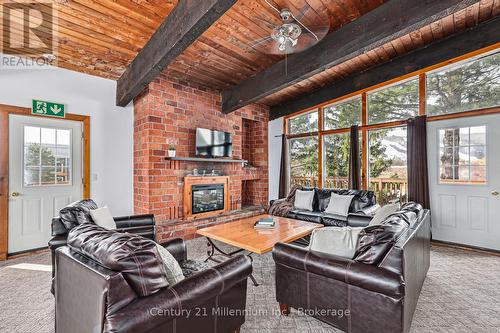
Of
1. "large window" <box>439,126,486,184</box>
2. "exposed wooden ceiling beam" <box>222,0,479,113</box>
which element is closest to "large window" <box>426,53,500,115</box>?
"large window" <box>439,126,486,184</box>

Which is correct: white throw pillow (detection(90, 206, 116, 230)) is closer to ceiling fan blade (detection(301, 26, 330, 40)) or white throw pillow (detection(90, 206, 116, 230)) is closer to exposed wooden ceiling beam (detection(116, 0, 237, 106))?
exposed wooden ceiling beam (detection(116, 0, 237, 106))

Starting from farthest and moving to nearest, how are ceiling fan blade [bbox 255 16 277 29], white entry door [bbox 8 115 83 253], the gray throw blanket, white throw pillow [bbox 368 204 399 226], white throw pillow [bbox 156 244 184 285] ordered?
the gray throw blanket
white entry door [bbox 8 115 83 253]
ceiling fan blade [bbox 255 16 277 29]
white throw pillow [bbox 368 204 399 226]
white throw pillow [bbox 156 244 184 285]

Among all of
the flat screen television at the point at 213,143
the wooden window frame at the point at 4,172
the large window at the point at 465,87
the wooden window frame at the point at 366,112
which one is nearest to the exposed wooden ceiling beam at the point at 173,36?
the flat screen television at the point at 213,143

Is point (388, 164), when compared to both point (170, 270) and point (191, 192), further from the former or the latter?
point (170, 270)

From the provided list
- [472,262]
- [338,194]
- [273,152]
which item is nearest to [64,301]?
[338,194]

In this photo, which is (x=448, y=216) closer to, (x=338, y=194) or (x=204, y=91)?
(x=338, y=194)

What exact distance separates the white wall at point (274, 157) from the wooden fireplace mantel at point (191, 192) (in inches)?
63.4

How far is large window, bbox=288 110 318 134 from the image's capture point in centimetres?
564

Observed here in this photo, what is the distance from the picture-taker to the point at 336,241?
179cm

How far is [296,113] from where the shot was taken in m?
5.86

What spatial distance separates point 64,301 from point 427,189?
4.66m

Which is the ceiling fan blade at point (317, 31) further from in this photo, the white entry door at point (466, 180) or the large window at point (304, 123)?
the large window at point (304, 123)

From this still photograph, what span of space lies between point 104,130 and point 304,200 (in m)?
3.66

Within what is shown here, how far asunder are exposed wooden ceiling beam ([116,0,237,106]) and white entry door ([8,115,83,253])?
1.35m
